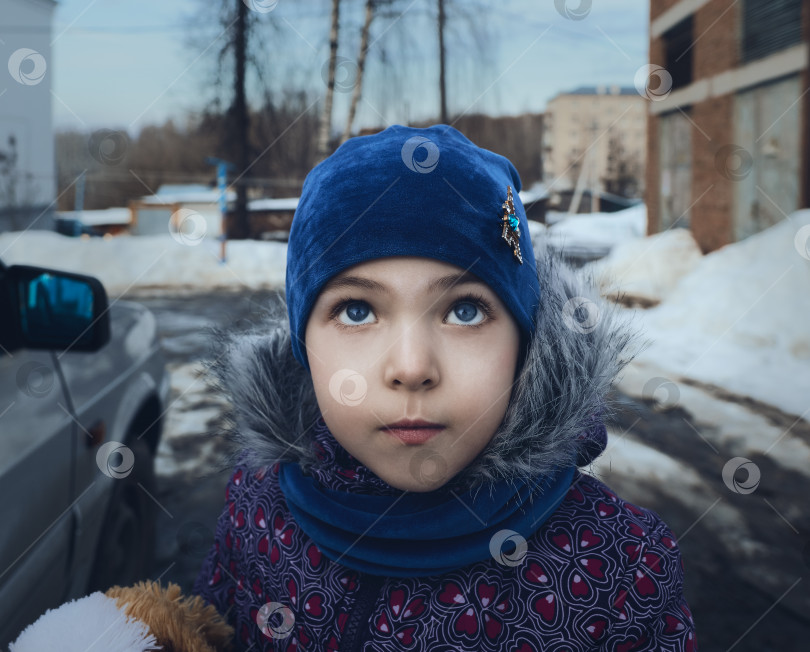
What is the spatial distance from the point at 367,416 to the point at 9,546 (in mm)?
970

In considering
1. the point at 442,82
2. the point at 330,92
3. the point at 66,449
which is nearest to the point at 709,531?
the point at 66,449

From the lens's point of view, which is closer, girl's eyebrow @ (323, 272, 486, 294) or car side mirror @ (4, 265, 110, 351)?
girl's eyebrow @ (323, 272, 486, 294)

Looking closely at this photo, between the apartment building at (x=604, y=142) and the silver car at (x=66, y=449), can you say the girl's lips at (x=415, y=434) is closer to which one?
the silver car at (x=66, y=449)

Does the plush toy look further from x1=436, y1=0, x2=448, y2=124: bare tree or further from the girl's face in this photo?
x1=436, y1=0, x2=448, y2=124: bare tree

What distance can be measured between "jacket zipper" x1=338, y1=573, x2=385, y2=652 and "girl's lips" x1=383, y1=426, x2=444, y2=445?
11.2 inches

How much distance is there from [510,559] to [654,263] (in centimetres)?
924

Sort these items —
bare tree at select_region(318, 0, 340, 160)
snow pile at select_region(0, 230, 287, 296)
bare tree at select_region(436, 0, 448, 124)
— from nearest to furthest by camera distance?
bare tree at select_region(436, 0, 448, 124)
bare tree at select_region(318, 0, 340, 160)
snow pile at select_region(0, 230, 287, 296)

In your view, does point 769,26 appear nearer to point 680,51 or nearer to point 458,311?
point 680,51

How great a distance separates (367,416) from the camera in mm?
970

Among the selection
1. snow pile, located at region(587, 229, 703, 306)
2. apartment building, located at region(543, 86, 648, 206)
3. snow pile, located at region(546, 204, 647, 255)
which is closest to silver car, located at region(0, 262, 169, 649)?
snow pile, located at region(587, 229, 703, 306)

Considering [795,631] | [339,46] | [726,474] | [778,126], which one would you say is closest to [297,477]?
[795,631]

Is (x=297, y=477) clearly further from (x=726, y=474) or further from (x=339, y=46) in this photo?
(x=339, y=46)

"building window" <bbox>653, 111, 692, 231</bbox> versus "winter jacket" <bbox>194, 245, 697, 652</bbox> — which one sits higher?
"building window" <bbox>653, 111, 692, 231</bbox>

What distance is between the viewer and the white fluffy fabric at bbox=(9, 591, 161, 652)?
928 millimetres
